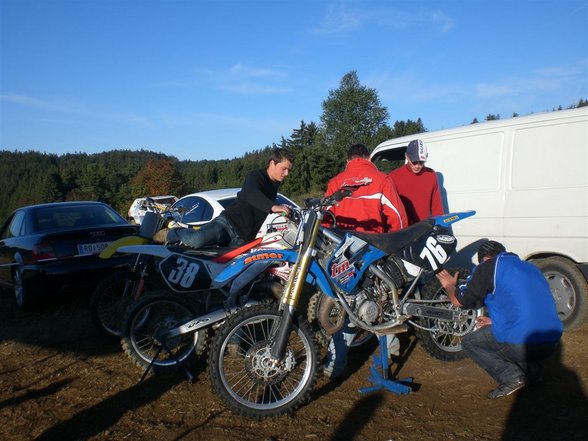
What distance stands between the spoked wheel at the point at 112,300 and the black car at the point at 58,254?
1.14 m

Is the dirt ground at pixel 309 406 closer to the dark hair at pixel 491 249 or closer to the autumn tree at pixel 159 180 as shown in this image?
the dark hair at pixel 491 249

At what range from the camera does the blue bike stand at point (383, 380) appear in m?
3.42

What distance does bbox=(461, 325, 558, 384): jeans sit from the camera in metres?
3.27

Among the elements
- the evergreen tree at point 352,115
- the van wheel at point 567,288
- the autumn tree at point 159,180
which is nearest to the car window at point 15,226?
the van wheel at point 567,288

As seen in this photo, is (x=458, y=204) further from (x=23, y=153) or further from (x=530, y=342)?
(x=23, y=153)

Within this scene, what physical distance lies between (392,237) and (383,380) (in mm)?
1077

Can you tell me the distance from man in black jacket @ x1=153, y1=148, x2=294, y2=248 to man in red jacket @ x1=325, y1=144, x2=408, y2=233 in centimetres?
63

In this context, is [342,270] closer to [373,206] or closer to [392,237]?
[392,237]

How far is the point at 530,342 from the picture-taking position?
326cm

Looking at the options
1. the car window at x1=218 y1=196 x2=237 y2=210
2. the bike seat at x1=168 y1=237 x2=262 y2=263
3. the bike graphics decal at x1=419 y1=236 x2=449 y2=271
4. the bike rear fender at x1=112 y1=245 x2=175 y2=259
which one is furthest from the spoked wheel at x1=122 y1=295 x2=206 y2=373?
the car window at x1=218 y1=196 x2=237 y2=210

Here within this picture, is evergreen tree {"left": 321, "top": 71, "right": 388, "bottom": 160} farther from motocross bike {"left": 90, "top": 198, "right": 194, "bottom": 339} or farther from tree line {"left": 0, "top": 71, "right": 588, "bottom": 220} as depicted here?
motocross bike {"left": 90, "top": 198, "right": 194, "bottom": 339}

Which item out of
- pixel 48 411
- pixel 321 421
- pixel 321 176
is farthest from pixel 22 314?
pixel 321 176

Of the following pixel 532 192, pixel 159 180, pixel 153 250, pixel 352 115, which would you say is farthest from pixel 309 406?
pixel 352 115

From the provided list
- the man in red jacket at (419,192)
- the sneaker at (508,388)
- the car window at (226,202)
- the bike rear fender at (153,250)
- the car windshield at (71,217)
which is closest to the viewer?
the sneaker at (508,388)
